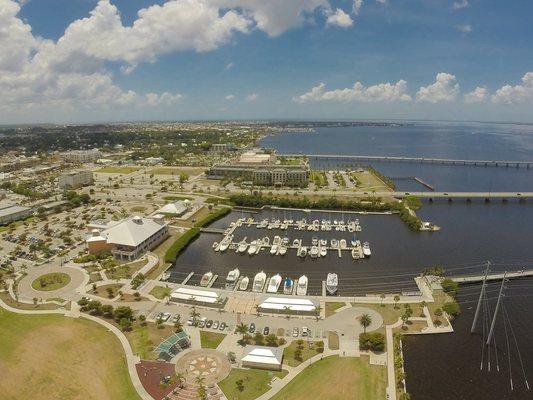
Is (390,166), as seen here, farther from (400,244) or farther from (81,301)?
(81,301)

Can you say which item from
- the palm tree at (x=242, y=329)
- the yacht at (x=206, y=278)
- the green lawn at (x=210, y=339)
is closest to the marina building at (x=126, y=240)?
the yacht at (x=206, y=278)

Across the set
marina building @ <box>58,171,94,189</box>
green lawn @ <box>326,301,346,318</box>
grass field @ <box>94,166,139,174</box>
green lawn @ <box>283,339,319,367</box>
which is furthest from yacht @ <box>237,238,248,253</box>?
grass field @ <box>94,166,139,174</box>

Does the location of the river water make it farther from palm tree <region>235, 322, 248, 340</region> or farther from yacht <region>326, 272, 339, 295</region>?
palm tree <region>235, 322, 248, 340</region>

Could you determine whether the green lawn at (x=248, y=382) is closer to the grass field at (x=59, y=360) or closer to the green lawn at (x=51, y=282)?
the grass field at (x=59, y=360)

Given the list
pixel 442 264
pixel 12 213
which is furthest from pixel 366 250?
pixel 12 213

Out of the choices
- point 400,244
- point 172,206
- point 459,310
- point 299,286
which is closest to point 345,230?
point 400,244
